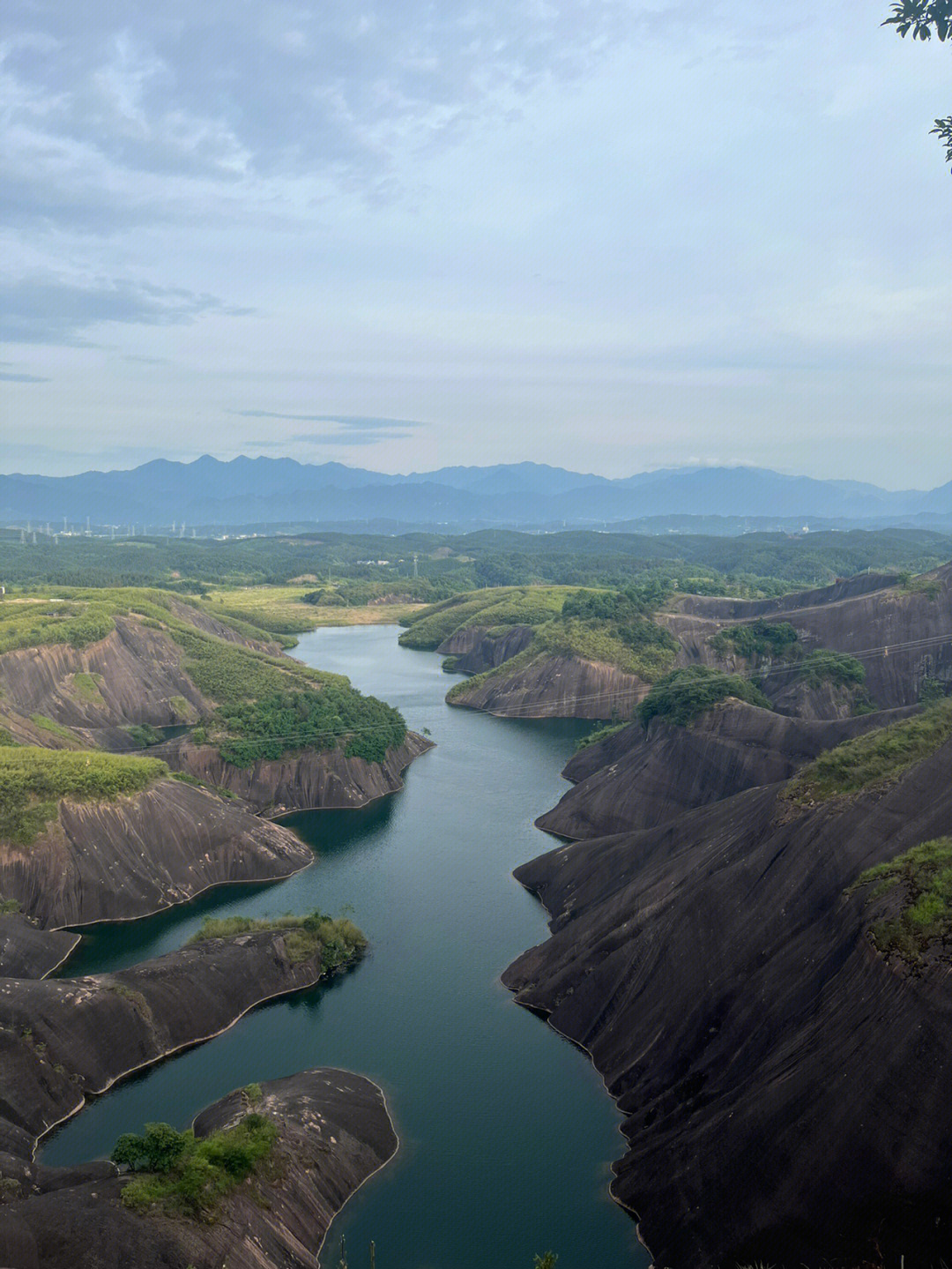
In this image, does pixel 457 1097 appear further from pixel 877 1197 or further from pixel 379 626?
pixel 379 626

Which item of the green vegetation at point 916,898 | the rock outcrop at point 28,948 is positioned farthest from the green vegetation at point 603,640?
the green vegetation at point 916,898

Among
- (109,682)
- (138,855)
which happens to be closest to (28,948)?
(138,855)

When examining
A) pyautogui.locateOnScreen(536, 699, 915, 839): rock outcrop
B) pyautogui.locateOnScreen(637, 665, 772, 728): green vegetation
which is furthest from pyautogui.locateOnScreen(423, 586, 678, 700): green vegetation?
pyautogui.locateOnScreen(536, 699, 915, 839): rock outcrop

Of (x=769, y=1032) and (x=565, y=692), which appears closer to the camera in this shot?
(x=769, y=1032)

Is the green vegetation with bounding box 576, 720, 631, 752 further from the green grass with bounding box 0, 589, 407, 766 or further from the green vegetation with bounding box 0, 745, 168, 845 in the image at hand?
the green vegetation with bounding box 0, 745, 168, 845

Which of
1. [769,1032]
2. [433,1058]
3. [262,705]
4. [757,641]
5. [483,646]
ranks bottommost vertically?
[433,1058]

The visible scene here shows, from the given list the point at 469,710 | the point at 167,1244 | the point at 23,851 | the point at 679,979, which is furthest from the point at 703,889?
the point at 469,710

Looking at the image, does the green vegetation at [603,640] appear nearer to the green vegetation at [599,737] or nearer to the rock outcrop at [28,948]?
the green vegetation at [599,737]

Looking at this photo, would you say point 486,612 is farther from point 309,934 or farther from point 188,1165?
point 188,1165
